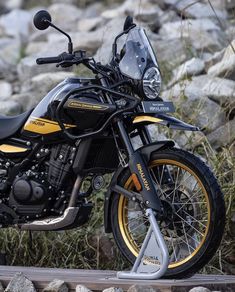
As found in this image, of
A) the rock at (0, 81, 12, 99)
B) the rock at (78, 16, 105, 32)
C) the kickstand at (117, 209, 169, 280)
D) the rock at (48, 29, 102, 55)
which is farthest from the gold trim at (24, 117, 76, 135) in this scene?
the rock at (78, 16, 105, 32)

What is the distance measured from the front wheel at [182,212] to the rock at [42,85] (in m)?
3.42

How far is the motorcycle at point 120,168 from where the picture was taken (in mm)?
6461

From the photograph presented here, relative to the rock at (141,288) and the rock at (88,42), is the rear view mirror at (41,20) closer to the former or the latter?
the rock at (141,288)

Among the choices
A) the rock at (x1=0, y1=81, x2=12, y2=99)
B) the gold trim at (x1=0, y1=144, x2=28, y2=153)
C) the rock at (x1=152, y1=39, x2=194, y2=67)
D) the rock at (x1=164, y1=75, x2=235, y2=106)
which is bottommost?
the rock at (x1=0, y1=81, x2=12, y2=99)

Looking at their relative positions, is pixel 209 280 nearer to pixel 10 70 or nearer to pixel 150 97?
pixel 150 97

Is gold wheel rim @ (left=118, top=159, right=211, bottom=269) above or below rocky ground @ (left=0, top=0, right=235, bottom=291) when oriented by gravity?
below

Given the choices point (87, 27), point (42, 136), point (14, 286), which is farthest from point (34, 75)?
point (14, 286)

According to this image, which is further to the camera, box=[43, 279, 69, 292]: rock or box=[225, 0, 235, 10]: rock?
box=[225, 0, 235, 10]: rock

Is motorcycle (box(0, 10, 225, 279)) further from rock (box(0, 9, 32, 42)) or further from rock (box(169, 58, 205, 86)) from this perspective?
rock (box(0, 9, 32, 42))

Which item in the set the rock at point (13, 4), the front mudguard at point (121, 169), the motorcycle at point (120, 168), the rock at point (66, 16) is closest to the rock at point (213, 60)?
the motorcycle at point (120, 168)

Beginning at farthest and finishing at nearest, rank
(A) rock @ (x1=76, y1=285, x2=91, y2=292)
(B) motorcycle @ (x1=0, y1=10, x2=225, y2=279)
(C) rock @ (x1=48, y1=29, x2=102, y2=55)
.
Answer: (C) rock @ (x1=48, y1=29, x2=102, y2=55)
(B) motorcycle @ (x1=0, y1=10, x2=225, y2=279)
(A) rock @ (x1=76, y1=285, x2=91, y2=292)

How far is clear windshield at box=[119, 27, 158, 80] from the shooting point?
21.9 feet

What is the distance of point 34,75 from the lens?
12.1 metres

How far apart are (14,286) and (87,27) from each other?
9165mm
